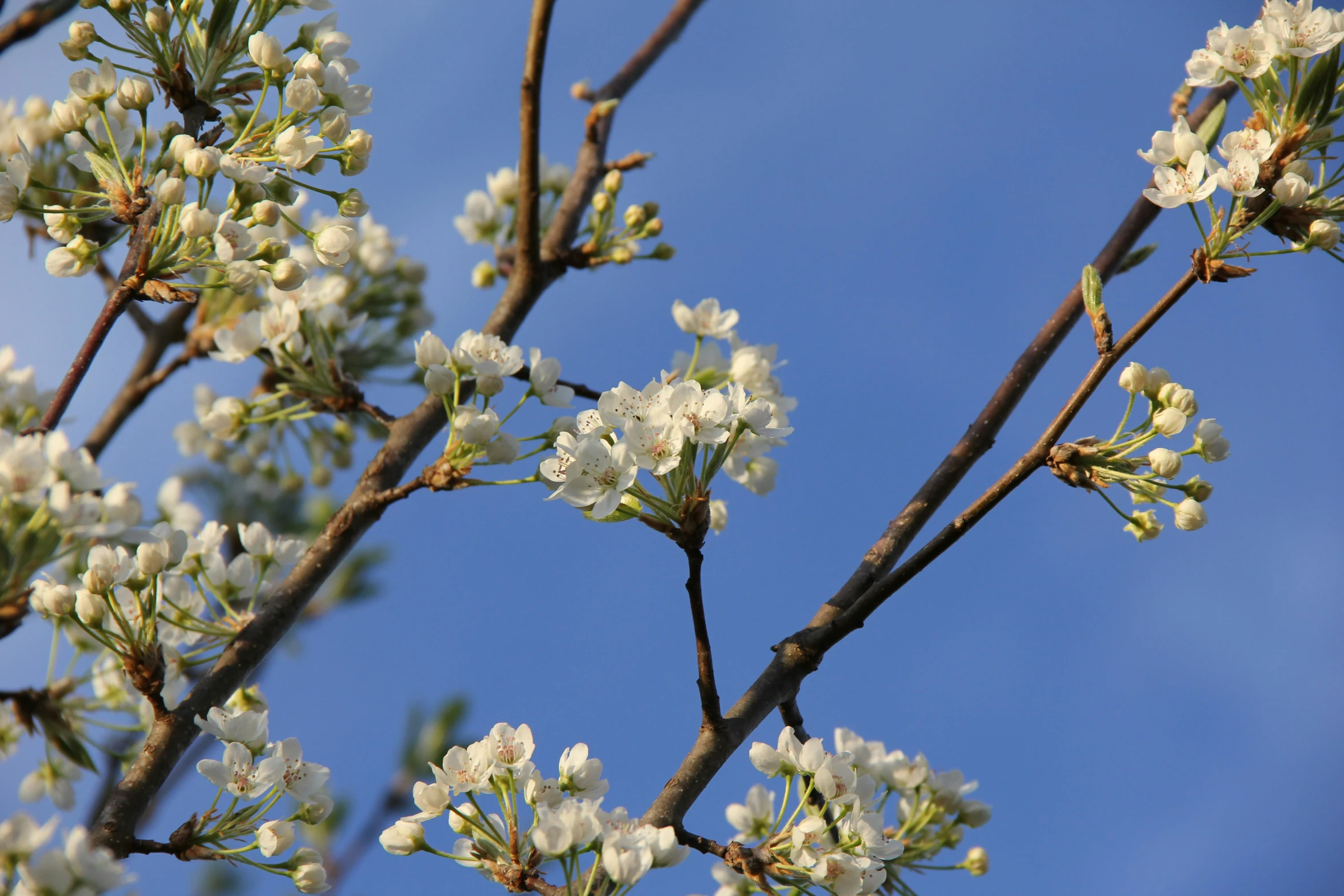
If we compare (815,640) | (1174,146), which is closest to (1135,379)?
(1174,146)

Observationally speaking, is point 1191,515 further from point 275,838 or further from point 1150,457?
point 275,838

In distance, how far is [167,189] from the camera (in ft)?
6.31

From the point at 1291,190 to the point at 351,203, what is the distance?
199cm

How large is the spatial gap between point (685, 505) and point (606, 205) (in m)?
1.59

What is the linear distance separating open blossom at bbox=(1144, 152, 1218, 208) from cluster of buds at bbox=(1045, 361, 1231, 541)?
13.5 inches

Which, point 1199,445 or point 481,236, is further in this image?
point 481,236

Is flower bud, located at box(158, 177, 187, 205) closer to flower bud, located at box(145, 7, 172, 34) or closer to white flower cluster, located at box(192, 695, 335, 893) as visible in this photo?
flower bud, located at box(145, 7, 172, 34)

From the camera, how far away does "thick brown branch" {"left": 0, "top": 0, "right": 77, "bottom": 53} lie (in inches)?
88.8

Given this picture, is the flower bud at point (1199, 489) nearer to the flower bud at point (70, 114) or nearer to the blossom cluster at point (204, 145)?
the blossom cluster at point (204, 145)

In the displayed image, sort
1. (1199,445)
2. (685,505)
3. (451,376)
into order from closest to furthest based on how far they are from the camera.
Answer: (685,505) → (1199,445) → (451,376)

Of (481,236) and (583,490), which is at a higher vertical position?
(481,236)

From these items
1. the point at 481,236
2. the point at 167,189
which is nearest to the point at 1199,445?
the point at 167,189

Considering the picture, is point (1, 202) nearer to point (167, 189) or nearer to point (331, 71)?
point (167, 189)

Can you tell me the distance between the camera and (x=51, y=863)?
4.69ft
